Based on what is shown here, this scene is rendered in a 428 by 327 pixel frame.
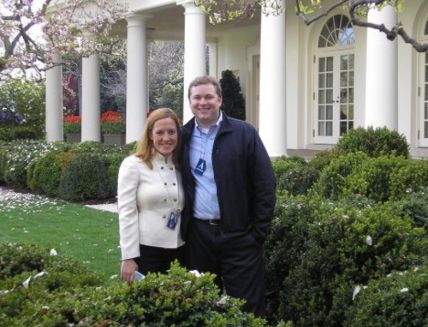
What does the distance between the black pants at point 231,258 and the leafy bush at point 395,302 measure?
0.62m

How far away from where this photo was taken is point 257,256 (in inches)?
164

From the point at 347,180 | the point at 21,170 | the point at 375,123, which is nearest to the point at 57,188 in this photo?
the point at 21,170

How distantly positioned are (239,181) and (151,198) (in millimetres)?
528

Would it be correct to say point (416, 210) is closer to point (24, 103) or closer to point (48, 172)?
point (48, 172)

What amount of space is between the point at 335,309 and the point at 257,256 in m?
0.64

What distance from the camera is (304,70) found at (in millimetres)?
17969

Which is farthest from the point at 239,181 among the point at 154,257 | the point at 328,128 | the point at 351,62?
the point at 328,128

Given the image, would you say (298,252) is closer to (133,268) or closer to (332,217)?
(332,217)

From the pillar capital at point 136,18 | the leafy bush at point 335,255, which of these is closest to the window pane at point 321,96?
the pillar capital at point 136,18

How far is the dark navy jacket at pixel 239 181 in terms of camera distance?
402 centimetres

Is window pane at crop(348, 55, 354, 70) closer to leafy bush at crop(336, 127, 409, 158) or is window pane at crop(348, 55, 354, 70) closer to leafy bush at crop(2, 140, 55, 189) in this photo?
leafy bush at crop(2, 140, 55, 189)

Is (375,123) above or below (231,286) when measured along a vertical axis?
above

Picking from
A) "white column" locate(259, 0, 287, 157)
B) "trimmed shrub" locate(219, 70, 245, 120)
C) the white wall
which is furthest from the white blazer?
the white wall

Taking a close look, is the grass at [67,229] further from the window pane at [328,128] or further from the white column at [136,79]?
the window pane at [328,128]
